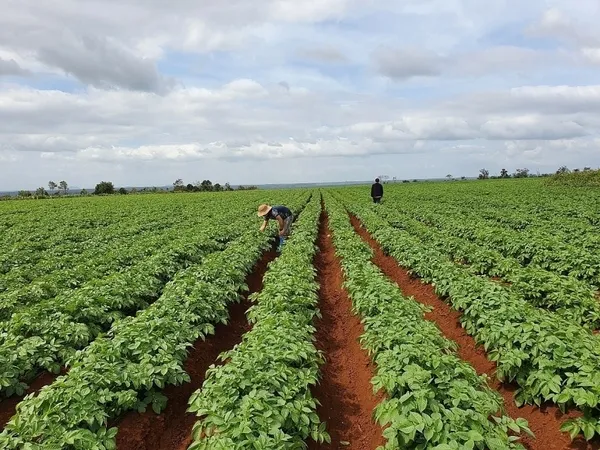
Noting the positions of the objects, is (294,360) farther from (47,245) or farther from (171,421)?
(47,245)

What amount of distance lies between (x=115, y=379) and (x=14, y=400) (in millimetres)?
2352

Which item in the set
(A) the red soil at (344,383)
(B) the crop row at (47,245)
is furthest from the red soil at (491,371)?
(B) the crop row at (47,245)

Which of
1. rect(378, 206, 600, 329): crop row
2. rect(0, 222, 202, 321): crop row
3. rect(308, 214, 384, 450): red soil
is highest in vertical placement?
rect(0, 222, 202, 321): crop row

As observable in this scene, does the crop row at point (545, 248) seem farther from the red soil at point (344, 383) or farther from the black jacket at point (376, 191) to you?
the black jacket at point (376, 191)

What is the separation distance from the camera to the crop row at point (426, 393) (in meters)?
3.74

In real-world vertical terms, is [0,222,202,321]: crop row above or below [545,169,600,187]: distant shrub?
below

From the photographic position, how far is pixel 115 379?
5.02 meters

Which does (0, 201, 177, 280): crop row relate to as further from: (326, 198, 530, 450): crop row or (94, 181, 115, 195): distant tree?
(94, 181, 115, 195): distant tree

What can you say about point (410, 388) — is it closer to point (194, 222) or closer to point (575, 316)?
point (575, 316)

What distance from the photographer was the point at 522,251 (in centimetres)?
1244

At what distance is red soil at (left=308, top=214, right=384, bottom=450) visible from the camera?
535 cm

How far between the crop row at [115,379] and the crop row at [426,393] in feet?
8.96

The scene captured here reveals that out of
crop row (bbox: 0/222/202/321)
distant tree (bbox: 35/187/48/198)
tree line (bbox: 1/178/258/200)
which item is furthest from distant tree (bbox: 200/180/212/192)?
crop row (bbox: 0/222/202/321)

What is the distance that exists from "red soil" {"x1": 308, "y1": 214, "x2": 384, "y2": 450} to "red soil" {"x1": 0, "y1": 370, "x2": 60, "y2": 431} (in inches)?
166
